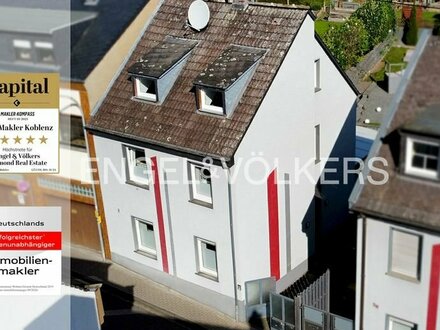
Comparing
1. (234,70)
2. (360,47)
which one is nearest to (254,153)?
(234,70)

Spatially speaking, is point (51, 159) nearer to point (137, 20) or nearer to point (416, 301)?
point (137, 20)

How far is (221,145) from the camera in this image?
22641mm

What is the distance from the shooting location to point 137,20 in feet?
88.4

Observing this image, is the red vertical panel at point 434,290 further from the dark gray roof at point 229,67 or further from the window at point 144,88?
the window at point 144,88

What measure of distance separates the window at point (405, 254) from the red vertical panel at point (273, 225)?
6.50 m

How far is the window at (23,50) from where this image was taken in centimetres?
2678

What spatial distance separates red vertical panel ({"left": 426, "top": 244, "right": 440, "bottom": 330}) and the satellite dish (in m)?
12.5

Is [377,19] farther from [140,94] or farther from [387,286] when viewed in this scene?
[387,286]

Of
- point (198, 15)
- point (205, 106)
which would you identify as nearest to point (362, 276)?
point (205, 106)

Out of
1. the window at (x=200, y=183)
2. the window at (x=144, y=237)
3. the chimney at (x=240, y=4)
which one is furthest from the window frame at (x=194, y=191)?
the chimney at (x=240, y=4)

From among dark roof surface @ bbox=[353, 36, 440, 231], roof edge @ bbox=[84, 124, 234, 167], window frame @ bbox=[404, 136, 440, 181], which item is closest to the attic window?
roof edge @ bbox=[84, 124, 234, 167]

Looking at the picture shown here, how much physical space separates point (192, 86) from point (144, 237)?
6.90 m

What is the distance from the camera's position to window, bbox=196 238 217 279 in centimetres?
2498

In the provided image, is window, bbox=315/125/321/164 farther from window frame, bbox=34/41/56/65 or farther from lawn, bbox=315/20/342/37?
lawn, bbox=315/20/342/37
